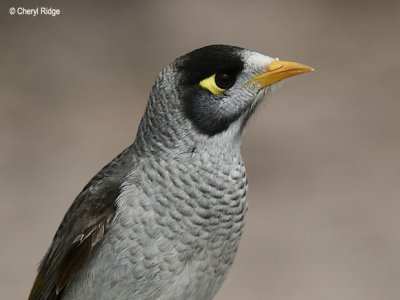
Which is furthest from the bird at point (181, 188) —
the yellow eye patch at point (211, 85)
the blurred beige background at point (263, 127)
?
the blurred beige background at point (263, 127)

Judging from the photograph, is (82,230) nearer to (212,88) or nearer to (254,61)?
(212,88)

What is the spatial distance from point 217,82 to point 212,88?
0.11 feet

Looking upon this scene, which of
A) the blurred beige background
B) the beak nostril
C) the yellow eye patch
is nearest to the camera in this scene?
the yellow eye patch

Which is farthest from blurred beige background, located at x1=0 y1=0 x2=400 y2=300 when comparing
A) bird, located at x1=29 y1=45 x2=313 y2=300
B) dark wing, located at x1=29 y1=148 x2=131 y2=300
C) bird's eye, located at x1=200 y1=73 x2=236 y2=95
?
bird's eye, located at x1=200 y1=73 x2=236 y2=95

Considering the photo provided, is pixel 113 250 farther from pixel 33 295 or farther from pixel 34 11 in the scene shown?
pixel 34 11

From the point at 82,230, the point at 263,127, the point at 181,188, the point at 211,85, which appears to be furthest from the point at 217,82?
the point at 263,127

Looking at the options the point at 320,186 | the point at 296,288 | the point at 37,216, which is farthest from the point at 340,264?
the point at 37,216

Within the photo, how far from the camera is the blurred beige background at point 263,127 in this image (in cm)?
952

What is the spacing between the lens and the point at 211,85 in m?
4.86

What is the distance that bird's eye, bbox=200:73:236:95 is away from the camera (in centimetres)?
486

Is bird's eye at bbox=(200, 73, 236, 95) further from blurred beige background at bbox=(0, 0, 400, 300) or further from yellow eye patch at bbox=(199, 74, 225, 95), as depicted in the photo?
blurred beige background at bbox=(0, 0, 400, 300)

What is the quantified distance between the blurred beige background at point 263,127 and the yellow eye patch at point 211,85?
437 cm

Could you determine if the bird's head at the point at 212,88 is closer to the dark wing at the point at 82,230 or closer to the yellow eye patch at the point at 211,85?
the yellow eye patch at the point at 211,85

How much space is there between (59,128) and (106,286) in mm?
6257
